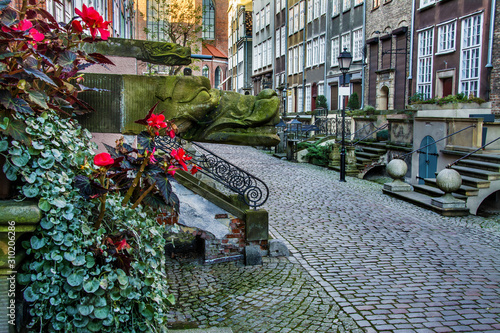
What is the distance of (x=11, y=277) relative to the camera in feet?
7.63

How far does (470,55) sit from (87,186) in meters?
21.0

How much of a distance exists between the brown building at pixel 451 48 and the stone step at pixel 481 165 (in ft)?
20.8

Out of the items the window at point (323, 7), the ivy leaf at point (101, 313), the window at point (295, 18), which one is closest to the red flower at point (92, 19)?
the ivy leaf at point (101, 313)

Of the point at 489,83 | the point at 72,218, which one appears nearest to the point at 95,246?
the point at 72,218

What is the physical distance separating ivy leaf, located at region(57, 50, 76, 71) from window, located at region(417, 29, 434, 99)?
72.8ft

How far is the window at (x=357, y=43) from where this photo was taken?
30978mm

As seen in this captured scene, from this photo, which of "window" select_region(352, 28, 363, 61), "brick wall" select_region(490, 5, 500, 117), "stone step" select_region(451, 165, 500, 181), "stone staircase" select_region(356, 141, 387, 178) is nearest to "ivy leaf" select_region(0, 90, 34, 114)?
"stone step" select_region(451, 165, 500, 181)

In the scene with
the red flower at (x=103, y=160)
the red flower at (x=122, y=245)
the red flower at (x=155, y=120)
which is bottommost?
the red flower at (x=122, y=245)

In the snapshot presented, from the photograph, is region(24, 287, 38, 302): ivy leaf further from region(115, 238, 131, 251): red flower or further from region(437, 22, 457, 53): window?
region(437, 22, 457, 53): window

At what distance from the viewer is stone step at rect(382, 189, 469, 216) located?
1151 cm

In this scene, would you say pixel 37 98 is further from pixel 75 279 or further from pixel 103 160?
pixel 75 279

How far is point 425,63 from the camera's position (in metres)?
24.0

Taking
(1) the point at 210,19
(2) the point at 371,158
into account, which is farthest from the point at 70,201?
(1) the point at 210,19

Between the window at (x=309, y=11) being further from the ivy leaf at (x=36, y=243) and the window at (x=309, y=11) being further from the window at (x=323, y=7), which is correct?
the ivy leaf at (x=36, y=243)
